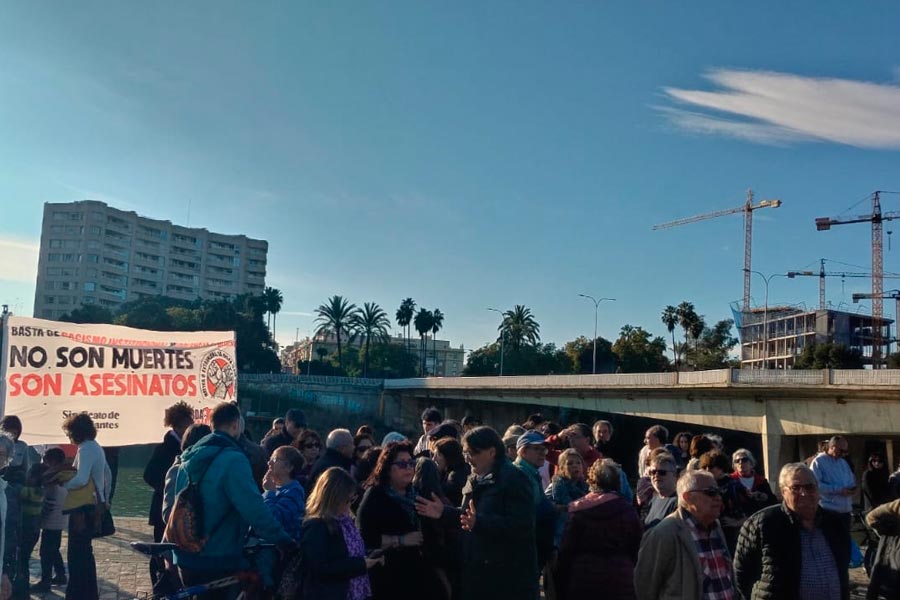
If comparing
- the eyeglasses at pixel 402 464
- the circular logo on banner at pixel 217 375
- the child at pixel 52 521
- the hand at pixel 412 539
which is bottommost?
the child at pixel 52 521

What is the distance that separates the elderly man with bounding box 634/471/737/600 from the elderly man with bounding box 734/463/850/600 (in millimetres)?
194

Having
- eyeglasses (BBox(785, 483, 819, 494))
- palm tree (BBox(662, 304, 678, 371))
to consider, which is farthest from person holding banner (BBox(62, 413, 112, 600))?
palm tree (BBox(662, 304, 678, 371))

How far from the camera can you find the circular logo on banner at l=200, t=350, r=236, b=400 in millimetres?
10266

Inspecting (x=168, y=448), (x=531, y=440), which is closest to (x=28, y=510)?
(x=168, y=448)

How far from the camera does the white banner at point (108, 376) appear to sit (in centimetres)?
877

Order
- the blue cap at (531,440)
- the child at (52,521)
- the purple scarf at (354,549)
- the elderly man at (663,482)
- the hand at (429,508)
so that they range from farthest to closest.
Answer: the child at (52,521), the blue cap at (531,440), the elderly man at (663,482), the hand at (429,508), the purple scarf at (354,549)

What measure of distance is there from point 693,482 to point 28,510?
19.3 feet

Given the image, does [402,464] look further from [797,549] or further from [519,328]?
[519,328]

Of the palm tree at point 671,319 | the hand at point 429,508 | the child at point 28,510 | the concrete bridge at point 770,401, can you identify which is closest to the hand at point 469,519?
the hand at point 429,508

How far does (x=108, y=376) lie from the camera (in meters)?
9.40

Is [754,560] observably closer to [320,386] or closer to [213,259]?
[320,386]

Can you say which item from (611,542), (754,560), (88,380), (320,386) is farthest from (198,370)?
(320,386)

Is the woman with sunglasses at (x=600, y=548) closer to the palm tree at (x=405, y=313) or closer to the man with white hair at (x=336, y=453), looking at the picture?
the man with white hair at (x=336, y=453)

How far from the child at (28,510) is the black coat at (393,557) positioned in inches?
147
